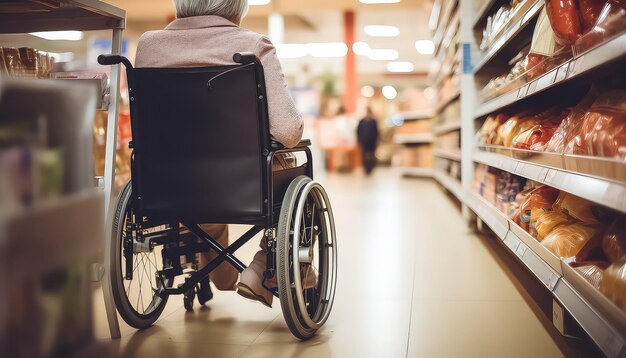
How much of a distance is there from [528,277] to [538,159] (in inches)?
40.4

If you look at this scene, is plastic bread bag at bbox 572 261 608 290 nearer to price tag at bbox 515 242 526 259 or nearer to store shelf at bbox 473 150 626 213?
store shelf at bbox 473 150 626 213

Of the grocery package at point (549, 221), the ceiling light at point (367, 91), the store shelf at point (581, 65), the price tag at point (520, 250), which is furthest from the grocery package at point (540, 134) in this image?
the ceiling light at point (367, 91)

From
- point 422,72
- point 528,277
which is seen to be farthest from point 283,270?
point 422,72

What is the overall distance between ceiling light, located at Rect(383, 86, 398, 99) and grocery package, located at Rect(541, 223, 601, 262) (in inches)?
1071

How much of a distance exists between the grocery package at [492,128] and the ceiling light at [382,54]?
1654 centimetres

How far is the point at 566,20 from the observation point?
205cm

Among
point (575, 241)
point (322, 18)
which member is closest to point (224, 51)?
point (575, 241)

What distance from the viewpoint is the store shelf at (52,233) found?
3.00ft

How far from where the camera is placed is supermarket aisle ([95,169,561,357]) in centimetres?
213

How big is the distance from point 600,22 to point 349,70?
12.5 m

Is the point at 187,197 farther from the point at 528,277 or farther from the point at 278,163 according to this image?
the point at 528,277

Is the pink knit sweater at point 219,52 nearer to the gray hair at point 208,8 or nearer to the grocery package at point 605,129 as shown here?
the gray hair at point 208,8

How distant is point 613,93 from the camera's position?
1888mm

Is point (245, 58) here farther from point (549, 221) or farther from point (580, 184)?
point (549, 221)
